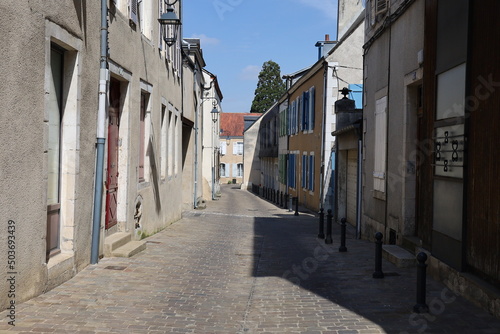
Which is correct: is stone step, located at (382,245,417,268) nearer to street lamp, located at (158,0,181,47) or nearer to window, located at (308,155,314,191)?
street lamp, located at (158,0,181,47)

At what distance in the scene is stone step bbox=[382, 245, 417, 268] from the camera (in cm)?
798

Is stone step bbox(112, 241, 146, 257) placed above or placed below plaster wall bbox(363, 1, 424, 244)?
below

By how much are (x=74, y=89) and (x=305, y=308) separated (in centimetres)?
379

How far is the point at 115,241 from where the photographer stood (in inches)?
337

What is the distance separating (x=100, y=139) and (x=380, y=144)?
18.9 feet

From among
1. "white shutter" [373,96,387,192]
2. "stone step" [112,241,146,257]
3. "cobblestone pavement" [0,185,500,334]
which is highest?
"white shutter" [373,96,387,192]

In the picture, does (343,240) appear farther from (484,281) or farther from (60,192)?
(60,192)

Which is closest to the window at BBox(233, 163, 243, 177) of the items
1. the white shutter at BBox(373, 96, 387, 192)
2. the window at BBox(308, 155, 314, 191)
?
the window at BBox(308, 155, 314, 191)

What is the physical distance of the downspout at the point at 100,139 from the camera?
748 cm

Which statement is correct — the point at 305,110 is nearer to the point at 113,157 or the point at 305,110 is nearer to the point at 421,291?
the point at 113,157

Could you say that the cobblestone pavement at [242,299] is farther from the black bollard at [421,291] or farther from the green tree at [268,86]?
the green tree at [268,86]

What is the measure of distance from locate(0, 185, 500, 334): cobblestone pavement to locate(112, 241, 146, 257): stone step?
0.49ft

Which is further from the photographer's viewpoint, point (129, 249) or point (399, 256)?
A: point (129, 249)

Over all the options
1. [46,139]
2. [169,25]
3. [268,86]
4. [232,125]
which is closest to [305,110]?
[169,25]
